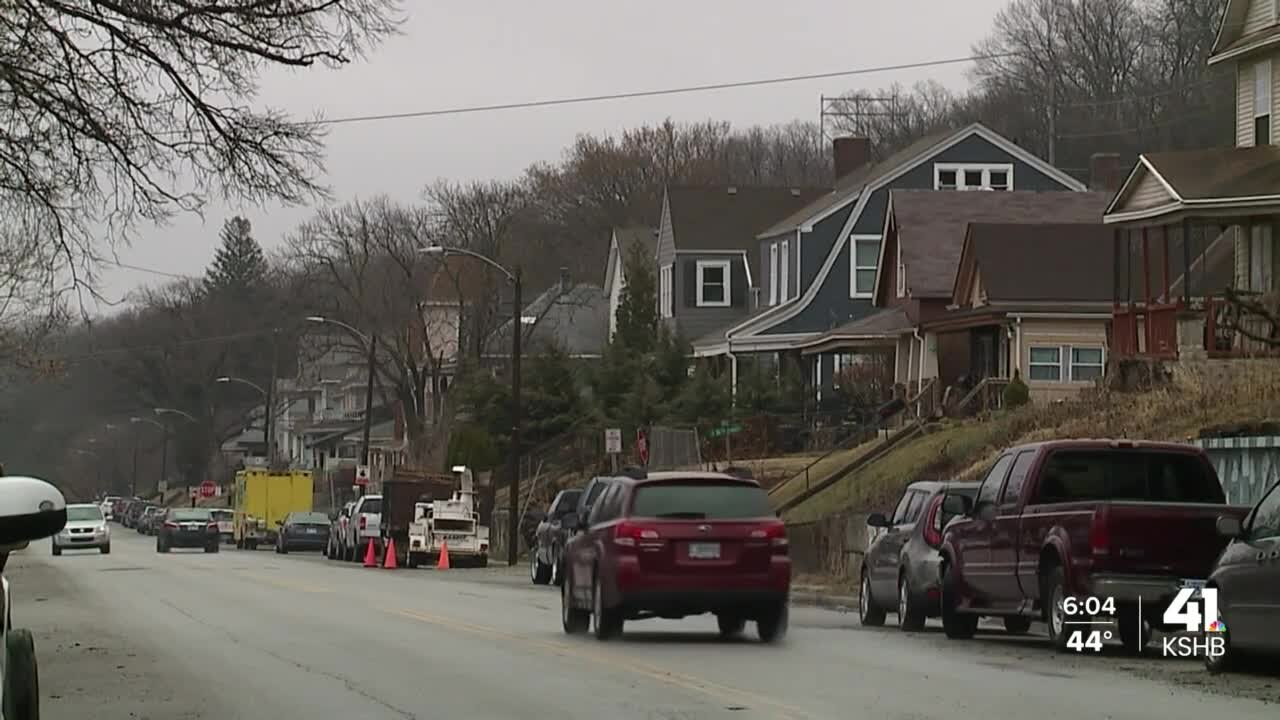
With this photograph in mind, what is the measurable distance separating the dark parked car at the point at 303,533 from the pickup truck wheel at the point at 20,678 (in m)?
63.8

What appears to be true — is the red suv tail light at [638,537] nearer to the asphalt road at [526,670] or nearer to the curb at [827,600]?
the asphalt road at [526,670]

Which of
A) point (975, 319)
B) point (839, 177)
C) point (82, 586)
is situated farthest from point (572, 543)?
point (839, 177)

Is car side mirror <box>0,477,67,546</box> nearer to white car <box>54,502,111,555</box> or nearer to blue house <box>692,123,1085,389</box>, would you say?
white car <box>54,502,111,555</box>

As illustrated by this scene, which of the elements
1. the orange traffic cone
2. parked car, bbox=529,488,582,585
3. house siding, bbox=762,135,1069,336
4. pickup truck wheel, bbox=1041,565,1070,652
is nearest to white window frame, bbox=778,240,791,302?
house siding, bbox=762,135,1069,336

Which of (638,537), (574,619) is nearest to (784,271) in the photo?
(574,619)

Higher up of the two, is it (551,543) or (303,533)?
(551,543)

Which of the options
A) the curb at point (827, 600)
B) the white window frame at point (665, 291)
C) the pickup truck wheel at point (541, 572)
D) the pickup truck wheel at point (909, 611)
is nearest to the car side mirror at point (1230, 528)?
the pickup truck wheel at point (909, 611)

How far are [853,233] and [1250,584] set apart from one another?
49422 millimetres

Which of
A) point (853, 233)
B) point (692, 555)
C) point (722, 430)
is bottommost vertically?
point (692, 555)

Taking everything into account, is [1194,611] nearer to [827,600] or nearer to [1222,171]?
[827,600]

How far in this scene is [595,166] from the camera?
10331 cm

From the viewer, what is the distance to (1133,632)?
19.6m

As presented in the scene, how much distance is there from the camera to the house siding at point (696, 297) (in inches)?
2911

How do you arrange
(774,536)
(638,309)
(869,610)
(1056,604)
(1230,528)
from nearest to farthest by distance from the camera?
1. (1230,528)
2. (1056,604)
3. (774,536)
4. (869,610)
5. (638,309)
